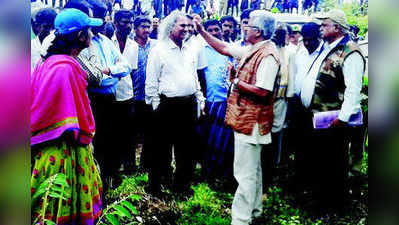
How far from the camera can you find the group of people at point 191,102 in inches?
87.5

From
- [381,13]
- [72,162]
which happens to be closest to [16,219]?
[381,13]

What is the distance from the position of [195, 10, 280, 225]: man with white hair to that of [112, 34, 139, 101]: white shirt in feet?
3.90

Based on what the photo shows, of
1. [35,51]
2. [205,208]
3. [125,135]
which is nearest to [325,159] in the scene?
[205,208]

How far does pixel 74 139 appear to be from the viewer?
220 cm

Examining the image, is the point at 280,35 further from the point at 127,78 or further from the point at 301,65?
the point at 127,78

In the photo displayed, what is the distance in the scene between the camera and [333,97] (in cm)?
329

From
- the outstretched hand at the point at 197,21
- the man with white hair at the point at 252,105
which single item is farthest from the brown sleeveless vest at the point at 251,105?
the outstretched hand at the point at 197,21

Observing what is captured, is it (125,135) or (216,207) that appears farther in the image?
(125,135)

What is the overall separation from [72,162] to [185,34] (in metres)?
1.93

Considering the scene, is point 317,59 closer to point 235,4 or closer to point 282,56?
point 282,56

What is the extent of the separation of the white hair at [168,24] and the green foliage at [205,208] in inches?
62.9

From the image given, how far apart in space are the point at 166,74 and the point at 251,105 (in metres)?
1.01

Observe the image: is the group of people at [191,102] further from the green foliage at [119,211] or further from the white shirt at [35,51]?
the green foliage at [119,211]

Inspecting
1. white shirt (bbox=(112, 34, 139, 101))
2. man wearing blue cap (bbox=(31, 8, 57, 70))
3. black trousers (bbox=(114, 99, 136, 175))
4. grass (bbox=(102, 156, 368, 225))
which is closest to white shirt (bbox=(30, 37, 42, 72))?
man wearing blue cap (bbox=(31, 8, 57, 70))
